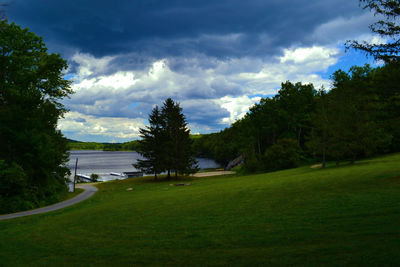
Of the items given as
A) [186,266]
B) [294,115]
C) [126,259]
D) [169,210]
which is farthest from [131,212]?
[294,115]

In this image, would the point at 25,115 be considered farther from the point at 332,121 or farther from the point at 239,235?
the point at 332,121

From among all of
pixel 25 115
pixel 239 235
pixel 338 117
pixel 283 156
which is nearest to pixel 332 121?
pixel 338 117

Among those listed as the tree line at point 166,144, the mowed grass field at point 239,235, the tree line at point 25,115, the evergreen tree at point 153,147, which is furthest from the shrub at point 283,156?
the tree line at point 25,115

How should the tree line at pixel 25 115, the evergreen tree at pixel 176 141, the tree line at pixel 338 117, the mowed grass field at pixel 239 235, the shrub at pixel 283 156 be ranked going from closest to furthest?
the mowed grass field at pixel 239 235
the tree line at pixel 338 117
the tree line at pixel 25 115
the shrub at pixel 283 156
the evergreen tree at pixel 176 141

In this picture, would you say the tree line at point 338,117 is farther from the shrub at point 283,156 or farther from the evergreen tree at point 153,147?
the evergreen tree at point 153,147

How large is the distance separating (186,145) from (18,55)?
1195 inches

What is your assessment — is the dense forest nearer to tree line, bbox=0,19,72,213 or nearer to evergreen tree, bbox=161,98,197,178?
evergreen tree, bbox=161,98,197,178

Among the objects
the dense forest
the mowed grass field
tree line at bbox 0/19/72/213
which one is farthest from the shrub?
tree line at bbox 0/19/72/213

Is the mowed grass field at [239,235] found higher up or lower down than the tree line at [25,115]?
lower down

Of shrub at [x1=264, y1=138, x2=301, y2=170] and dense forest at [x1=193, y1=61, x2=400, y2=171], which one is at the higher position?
dense forest at [x1=193, y1=61, x2=400, y2=171]

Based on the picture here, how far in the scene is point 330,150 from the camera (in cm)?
3266

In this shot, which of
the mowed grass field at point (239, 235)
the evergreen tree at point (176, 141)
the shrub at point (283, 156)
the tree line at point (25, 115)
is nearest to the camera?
the mowed grass field at point (239, 235)

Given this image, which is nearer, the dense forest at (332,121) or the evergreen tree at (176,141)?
the dense forest at (332,121)

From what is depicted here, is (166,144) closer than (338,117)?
No
